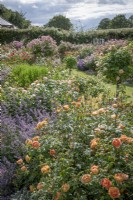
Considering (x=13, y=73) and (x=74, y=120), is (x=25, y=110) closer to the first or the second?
(x=74, y=120)

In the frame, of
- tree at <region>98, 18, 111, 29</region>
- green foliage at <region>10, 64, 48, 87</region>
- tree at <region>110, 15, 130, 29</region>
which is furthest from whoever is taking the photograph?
tree at <region>98, 18, 111, 29</region>

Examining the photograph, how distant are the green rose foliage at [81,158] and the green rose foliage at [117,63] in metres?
4.95

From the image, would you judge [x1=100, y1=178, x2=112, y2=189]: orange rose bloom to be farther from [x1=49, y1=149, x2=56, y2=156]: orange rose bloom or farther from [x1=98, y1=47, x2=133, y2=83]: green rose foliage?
[x1=98, y1=47, x2=133, y2=83]: green rose foliage

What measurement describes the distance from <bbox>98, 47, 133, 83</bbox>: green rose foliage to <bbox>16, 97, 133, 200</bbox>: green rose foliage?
16.2 feet

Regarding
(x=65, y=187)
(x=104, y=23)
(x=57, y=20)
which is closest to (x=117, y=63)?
(x=65, y=187)

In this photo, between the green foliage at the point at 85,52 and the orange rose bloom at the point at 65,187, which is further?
the green foliage at the point at 85,52

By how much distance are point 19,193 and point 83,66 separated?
13423 millimetres

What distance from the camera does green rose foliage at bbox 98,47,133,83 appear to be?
8664mm

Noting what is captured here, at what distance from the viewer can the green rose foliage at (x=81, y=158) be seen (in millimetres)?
2777

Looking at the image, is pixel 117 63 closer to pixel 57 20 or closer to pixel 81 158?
pixel 81 158

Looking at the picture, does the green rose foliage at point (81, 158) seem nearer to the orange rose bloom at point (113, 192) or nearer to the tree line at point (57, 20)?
the orange rose bloom at point (113, 192)

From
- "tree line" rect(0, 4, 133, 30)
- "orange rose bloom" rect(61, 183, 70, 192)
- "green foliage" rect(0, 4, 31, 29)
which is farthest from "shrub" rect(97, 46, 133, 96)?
"green foliage" rect(0, 4, 31, 29)

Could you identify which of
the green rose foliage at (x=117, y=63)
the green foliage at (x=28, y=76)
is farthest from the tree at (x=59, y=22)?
the green rose foliage at (x=117, y=63)

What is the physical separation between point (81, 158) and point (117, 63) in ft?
19.1
